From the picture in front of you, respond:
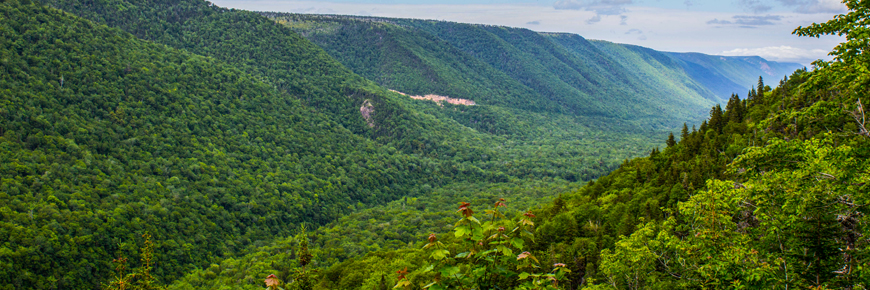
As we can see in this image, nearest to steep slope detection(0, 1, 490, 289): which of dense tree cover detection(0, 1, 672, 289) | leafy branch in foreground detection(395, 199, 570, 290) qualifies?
dense tree cover detection(0, 1, 672, 289)

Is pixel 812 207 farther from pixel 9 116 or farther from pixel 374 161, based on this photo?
pixel 374 161

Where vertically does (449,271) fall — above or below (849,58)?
below

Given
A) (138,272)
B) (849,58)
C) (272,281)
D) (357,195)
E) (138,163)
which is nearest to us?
(272,281)

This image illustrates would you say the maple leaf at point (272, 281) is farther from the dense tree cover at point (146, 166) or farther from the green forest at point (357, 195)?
the dense tree cover at point (146, 166)

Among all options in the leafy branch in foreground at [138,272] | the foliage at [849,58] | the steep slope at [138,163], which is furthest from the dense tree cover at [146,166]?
the foliage at [849,58]

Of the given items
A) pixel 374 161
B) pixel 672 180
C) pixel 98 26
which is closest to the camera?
pixel 672 180

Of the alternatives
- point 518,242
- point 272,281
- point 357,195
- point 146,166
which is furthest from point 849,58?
point 357,195

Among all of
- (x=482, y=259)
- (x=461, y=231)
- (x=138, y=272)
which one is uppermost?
(x=461, y=231)

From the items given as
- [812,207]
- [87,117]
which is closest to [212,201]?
[87,117]

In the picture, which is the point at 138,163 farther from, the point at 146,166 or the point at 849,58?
the point at 849,58
